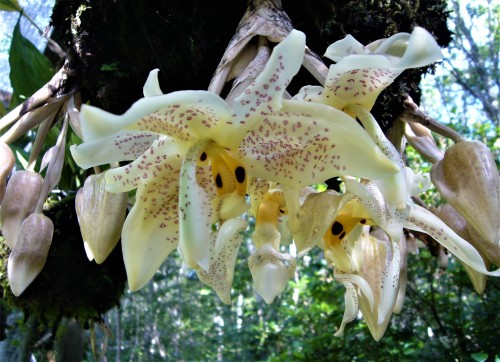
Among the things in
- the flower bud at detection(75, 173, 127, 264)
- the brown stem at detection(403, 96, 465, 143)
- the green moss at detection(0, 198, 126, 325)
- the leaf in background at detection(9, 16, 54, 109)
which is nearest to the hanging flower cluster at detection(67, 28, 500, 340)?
the flower bud at detection(75, 173, 127, 264)

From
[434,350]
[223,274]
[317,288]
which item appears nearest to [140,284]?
[223,274]

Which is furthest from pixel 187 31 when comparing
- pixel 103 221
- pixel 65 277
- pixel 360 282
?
pixel 65 277

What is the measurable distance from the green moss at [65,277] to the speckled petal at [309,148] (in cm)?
62

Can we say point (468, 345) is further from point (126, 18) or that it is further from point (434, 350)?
point (126, 18)

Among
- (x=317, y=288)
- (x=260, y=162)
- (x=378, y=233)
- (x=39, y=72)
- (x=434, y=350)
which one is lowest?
(x=317, y=288)

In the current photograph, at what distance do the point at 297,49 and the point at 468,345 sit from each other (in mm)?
1388

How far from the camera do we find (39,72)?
3.48 ft

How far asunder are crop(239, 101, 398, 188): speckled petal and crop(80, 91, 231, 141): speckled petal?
0.14 ft

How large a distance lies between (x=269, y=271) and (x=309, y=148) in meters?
0.11

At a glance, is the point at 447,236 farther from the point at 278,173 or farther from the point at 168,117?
the point at 168,117

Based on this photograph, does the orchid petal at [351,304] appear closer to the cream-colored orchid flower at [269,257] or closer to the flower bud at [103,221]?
the cream-colored orchid flower at [269,257]

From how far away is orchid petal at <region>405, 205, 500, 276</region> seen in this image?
17.8 inches

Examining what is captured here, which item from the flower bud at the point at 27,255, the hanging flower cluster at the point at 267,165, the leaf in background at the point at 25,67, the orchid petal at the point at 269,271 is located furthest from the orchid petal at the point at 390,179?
the leaf in background at the point at 25,67

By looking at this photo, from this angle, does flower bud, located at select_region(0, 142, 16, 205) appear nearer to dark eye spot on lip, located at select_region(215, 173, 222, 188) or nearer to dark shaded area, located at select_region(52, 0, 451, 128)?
dark shaded area, located at select_region(52, 0, 451, 128)
